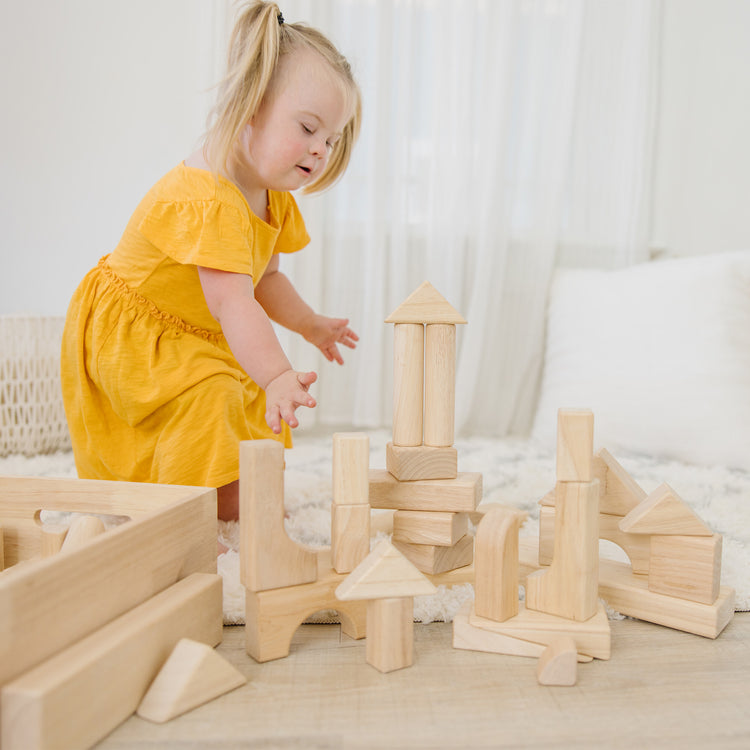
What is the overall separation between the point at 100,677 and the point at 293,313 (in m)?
0.80

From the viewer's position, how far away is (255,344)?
832mm

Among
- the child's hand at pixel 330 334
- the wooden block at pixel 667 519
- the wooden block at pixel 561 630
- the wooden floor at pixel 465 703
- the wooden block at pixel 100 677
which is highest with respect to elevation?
the child's hand at pixel 330 334

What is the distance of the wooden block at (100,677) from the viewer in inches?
17.1

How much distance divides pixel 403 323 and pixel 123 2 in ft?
4.44

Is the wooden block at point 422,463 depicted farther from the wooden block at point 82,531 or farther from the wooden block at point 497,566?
the wooden block at point 82,531

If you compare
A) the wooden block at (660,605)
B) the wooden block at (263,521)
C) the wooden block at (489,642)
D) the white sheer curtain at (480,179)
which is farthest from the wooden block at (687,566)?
the white sheer curtain at (480,179)

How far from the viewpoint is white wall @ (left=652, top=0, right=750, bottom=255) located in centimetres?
170

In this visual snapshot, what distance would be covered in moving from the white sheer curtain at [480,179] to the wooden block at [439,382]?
919 mm

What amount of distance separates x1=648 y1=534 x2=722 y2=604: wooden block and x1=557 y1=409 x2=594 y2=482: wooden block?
13 cm

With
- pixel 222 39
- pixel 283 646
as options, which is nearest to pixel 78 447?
pixel 283 646

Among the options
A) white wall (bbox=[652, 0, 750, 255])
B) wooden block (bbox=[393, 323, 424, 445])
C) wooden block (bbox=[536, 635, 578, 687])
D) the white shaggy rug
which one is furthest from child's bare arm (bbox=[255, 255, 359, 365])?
white wall (bbox=[652, 0, 750, 255])

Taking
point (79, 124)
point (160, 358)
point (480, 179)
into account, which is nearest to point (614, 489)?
point (160, 358)

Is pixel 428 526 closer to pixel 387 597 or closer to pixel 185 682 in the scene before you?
pixel 387 597

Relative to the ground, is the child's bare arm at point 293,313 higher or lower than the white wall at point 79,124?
lower
